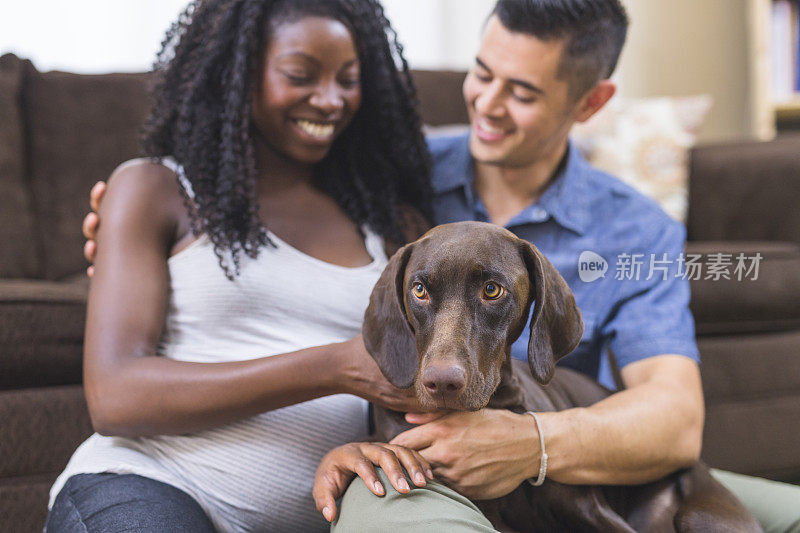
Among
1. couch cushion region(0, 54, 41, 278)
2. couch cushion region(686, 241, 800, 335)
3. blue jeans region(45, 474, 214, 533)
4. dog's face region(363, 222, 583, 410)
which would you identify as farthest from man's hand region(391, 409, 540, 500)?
couch cushion region(0, 54, 41, 278)

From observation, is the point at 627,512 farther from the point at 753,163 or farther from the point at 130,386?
the point at 753,163

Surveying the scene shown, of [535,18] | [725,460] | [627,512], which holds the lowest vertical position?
[725,460]

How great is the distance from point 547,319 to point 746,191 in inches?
78.1

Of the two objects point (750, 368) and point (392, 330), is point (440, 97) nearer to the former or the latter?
point (750, 368)

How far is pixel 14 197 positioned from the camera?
2.39 m

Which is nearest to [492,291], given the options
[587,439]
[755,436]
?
[587,439]

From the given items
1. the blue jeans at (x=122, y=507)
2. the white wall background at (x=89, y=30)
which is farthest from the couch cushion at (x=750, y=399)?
the white wall background at (x=89, y=30)

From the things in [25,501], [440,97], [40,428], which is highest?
[440,97]

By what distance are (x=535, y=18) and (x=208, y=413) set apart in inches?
43.8

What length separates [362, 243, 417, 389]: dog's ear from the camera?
3.69 ft

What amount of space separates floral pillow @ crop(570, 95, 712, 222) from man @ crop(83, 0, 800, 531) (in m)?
1.02

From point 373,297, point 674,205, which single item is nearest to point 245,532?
point 373,297

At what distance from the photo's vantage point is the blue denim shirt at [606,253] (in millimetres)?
1601

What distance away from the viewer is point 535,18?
1.67 meters
